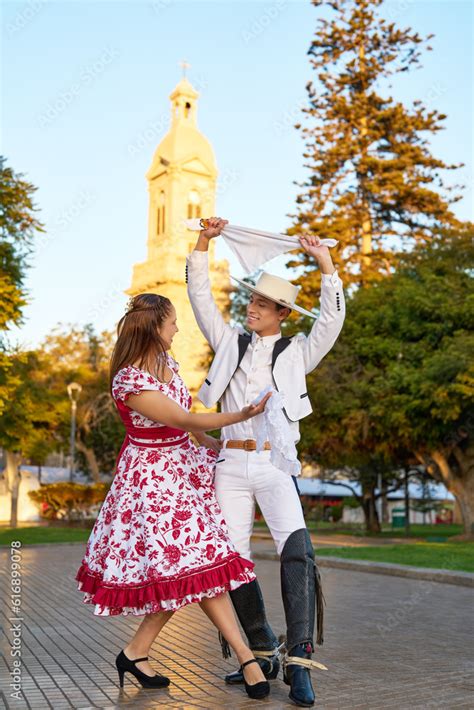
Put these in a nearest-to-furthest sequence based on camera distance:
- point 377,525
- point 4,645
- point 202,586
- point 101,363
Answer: point 202,586
point 4,645
point 377,525
point 101,363

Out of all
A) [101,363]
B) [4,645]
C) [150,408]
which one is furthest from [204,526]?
[101,363]

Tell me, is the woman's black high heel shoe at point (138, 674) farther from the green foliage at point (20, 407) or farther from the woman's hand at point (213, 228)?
the green foliage at point (20, 407)

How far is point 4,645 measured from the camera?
6.59 meters

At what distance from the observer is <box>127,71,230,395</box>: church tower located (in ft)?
223

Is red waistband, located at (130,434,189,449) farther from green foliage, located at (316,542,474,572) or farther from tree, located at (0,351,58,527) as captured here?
tree, located at (0,351,58,527)

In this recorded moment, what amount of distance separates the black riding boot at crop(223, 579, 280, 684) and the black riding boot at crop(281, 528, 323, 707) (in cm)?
24

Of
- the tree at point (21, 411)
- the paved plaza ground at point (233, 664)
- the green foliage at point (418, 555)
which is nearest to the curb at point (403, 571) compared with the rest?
the green foliage at point (418, 555)

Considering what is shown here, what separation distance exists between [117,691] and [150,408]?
1.59m

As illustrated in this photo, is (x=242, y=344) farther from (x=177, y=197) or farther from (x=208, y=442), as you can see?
(x=177, y=197)

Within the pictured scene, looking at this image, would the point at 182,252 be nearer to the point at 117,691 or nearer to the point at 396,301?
the point at 396,301

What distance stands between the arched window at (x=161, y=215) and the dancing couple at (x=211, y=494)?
6864cm

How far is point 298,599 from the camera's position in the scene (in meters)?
5.00

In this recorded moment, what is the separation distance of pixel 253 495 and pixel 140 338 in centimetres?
110

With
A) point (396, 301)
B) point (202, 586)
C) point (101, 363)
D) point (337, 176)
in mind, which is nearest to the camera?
point (202, 586)
